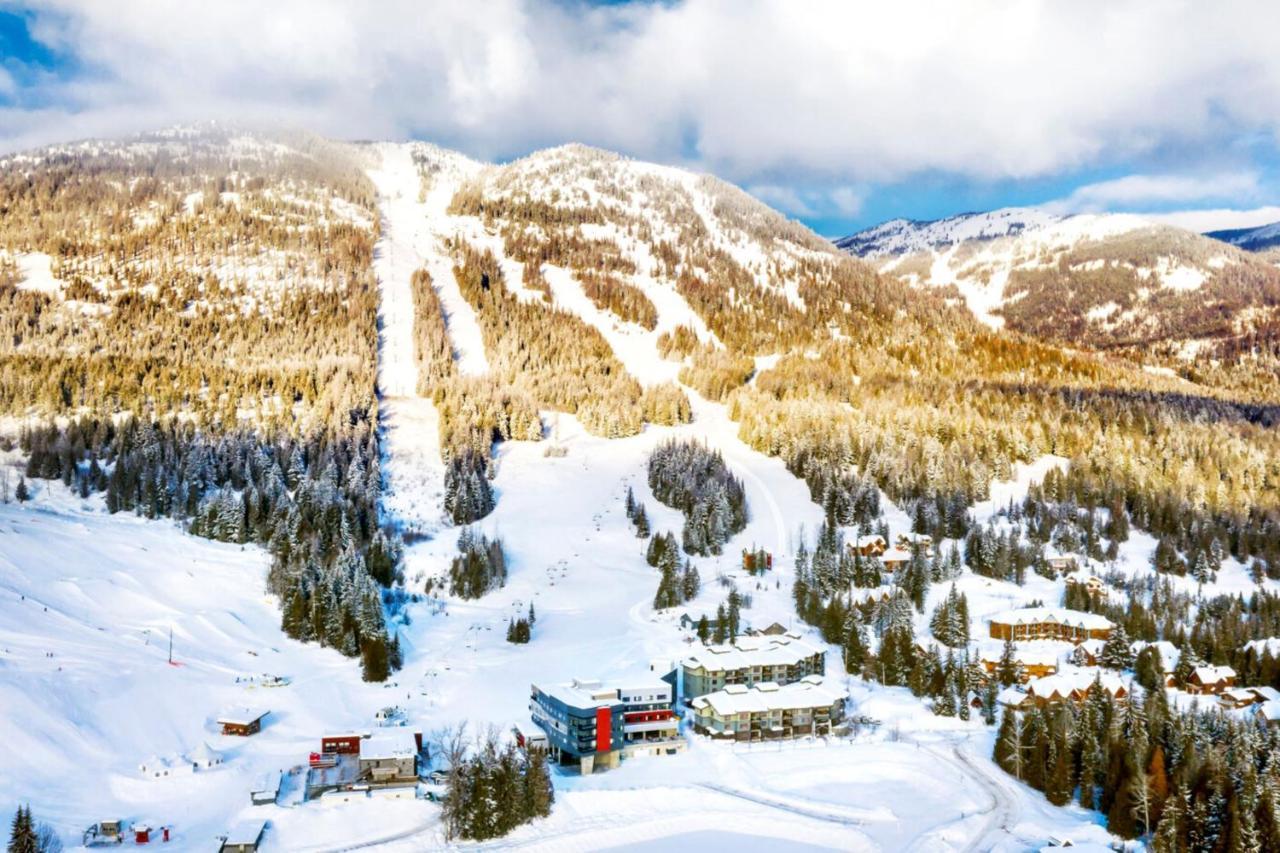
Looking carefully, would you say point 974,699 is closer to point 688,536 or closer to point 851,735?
point 851,735

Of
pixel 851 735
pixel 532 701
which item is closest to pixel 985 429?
pixel 851 735

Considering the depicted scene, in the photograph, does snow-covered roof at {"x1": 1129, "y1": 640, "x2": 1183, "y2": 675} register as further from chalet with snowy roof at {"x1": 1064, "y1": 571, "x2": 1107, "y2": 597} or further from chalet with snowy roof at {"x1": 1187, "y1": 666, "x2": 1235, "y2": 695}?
chalet with snowy roof at {"x1": 1064, "y1": 571, "x2": 1107, "y2": 597}

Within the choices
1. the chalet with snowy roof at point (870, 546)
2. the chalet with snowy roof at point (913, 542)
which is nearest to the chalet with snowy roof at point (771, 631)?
the chalet with snowy roof at point (870, 546)

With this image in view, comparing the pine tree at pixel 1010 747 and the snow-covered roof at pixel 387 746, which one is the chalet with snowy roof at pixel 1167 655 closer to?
the pine tree at pixel 1010 747

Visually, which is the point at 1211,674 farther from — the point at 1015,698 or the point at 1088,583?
the point at 1088,583

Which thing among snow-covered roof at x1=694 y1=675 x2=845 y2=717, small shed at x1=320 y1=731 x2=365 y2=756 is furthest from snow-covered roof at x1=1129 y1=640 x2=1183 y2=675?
small shed at x1=320 y1=731 x2=365 y2=756

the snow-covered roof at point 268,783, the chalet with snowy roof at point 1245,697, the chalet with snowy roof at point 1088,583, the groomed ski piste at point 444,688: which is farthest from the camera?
the chalet with snowy roof at point 1088,583

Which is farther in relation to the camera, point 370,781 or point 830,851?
point 370,781
